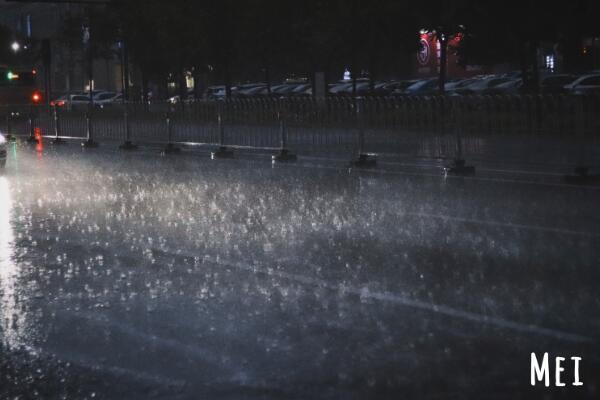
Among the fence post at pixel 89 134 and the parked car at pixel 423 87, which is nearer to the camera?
the fence post at pixel 89 134

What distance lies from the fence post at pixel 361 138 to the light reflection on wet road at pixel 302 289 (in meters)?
5.03

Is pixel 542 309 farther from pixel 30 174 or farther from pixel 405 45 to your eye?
pixel 405 45

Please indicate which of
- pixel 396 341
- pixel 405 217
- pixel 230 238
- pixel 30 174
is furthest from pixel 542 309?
pixel 30 174

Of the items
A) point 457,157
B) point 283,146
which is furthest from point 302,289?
point 283,146

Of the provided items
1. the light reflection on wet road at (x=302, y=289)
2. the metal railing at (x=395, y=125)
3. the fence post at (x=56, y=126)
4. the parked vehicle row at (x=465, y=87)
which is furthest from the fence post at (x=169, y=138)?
the parked vehicle row at (x=465, y=87)

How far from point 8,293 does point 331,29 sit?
131 feet

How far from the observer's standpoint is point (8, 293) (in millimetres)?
8242

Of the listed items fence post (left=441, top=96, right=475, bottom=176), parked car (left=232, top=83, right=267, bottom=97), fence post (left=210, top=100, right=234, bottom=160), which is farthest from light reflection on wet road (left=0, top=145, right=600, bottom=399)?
parked car (left=232, top=83, right=267, bottom=97)

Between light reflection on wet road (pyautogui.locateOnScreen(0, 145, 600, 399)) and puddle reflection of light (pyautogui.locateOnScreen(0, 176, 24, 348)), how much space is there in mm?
32

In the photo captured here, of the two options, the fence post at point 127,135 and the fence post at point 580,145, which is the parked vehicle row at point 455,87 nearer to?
the fence post at point 127,135

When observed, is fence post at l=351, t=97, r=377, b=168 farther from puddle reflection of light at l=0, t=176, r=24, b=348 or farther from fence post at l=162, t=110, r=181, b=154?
puddle reflection of light at l=0, t=176, r=24, b=348

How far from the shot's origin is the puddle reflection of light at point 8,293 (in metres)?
6.82

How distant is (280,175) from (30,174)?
17.3ft

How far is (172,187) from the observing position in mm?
17234
